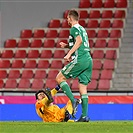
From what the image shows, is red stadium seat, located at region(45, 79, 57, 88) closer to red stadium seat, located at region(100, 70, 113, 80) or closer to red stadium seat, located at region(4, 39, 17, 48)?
red stadium seat, located at region(100, 70, 113, 80)

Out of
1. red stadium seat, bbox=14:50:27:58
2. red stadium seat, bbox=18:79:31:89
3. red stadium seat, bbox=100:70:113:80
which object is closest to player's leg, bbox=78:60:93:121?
red stadium seat, bbox=100:70:113:80

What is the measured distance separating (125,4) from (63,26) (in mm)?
2235

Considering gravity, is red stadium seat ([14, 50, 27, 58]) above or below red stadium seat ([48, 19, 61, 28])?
below

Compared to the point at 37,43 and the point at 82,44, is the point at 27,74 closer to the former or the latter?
the point at 37,43

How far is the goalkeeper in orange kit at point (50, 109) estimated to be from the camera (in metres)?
10.0

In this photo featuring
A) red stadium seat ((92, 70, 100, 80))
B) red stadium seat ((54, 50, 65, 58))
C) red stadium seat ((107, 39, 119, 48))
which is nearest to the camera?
red stadium seat ((92, 70, 100, 80))

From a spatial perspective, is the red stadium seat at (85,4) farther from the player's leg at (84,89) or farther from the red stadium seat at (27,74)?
the player's leg at (84,89)

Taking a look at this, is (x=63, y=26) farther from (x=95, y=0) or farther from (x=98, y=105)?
(x=98, y=105)

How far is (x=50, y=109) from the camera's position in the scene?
10.2m

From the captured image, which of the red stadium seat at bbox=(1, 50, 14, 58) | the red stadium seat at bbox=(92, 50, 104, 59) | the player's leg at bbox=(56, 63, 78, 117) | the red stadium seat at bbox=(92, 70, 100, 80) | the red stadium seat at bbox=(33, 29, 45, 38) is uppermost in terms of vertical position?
the player's leg at bbox=(56, 63, 78, 117)

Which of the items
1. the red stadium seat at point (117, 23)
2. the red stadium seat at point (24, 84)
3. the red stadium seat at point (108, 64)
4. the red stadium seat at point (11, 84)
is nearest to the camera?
the red stadium seat at point (108, 64)

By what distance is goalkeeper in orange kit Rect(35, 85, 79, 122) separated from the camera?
32.8ft

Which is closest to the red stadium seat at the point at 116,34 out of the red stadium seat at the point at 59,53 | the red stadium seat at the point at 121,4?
the red stadium seat at the point at 121,4

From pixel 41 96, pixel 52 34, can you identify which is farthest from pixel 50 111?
pixel 52 34
